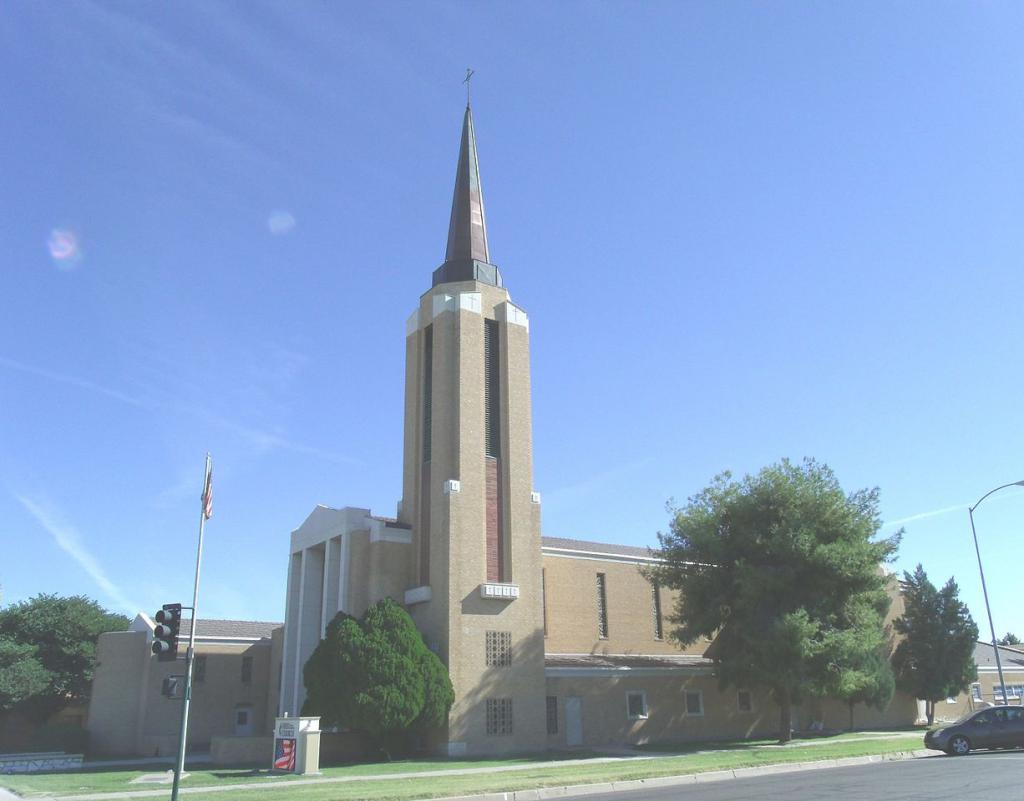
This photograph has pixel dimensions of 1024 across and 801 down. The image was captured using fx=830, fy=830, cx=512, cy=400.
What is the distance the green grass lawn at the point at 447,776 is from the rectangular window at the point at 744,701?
914 centimetres

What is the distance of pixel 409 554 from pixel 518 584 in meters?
5.11

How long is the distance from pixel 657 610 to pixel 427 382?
1797 centimetres

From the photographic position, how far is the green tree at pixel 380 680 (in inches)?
1180

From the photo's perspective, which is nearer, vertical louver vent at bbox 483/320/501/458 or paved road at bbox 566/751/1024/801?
paved road at bbox 566/751/1024/801

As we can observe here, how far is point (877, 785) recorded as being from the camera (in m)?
18.0

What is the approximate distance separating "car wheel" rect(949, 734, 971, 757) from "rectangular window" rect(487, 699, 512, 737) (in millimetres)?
15768

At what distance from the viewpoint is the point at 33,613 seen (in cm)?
5341

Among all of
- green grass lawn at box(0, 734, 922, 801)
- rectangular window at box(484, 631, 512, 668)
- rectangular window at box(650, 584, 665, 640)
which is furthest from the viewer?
rectangular window at box(650, 584, 665, 640)

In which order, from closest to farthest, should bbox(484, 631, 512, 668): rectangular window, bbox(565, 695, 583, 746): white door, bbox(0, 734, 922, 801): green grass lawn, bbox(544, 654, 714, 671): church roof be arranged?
bbox(0, 734, 922, 801): green grass lawn < bbox(484, 631, 512, 668): rectangular window < bbox(565, 695, 583, 746): white door < bbox(544, 654, 714, 671): church roof

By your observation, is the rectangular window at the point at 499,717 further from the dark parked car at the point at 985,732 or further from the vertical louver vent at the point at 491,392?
the dark parked car at the point at 985,732

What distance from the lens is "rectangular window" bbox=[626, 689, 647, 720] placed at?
37000mm

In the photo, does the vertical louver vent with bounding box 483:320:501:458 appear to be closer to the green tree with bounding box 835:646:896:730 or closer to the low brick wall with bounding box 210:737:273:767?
the low brick wall with bounding box 210:737:273:767

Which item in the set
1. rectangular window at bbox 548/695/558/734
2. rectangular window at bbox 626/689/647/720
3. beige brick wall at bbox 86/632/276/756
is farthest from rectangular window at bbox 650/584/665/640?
beige brick wall at bbox 86/632/276/756

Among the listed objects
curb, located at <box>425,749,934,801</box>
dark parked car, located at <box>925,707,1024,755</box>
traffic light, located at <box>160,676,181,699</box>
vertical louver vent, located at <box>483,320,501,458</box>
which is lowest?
curb, located at <box>425,749,934,801</box>
